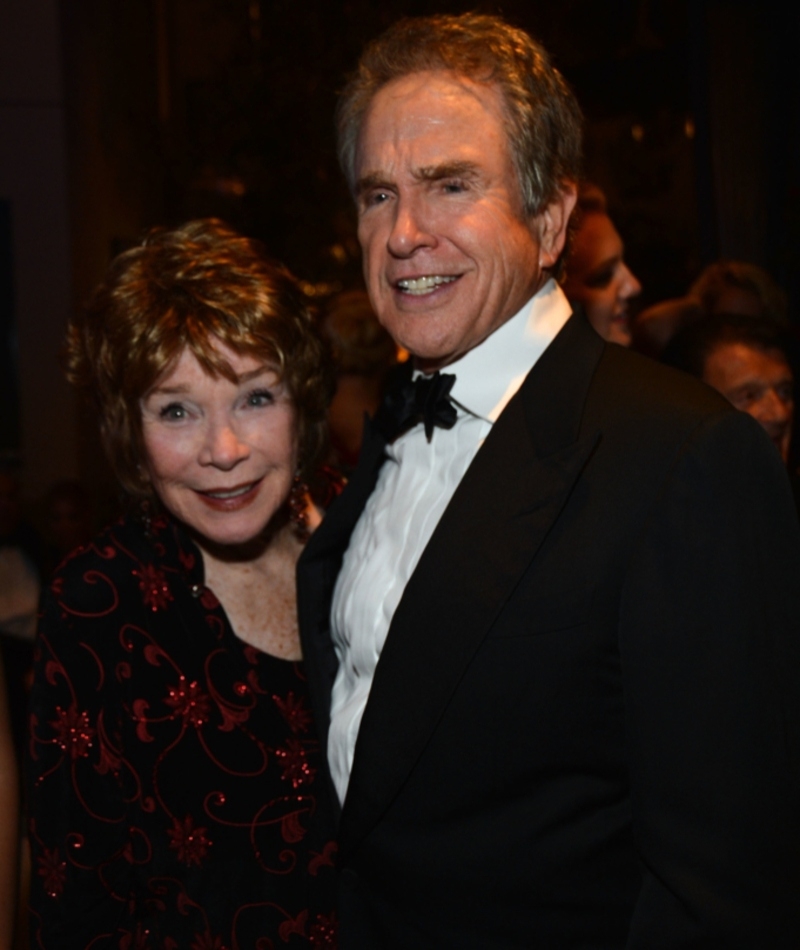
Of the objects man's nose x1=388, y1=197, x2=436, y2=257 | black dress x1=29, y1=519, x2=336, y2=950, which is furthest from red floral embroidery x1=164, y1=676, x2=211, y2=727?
man's nose x1=388, y1=197, x2=436, y2=257

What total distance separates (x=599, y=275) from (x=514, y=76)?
1.37 meters

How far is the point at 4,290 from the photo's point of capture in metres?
5.95

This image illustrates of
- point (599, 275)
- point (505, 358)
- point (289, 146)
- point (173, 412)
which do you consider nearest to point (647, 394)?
point (505, 358)

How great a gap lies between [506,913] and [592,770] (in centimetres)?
26

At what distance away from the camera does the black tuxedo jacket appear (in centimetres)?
129

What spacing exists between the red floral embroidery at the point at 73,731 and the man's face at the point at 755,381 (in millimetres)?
1622

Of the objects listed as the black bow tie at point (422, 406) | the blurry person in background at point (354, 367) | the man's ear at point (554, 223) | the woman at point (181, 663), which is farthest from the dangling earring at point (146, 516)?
the blurry person in background at point (354, 367)

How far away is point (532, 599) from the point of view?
4.58 feet

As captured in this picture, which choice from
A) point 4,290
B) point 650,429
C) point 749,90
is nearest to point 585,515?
point 650,429

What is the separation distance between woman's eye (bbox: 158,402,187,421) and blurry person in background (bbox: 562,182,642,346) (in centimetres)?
130

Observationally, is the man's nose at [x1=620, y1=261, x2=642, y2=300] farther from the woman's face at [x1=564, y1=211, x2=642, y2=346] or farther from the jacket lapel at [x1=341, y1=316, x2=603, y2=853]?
the jacket lapel at [x1=341, y1=316, x2=603, y2=853]

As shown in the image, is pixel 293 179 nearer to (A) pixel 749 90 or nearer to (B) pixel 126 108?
(B) pixel 126 108

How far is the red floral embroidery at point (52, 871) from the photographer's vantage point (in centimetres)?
180

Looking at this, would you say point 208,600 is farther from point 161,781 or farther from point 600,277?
point 600,277
